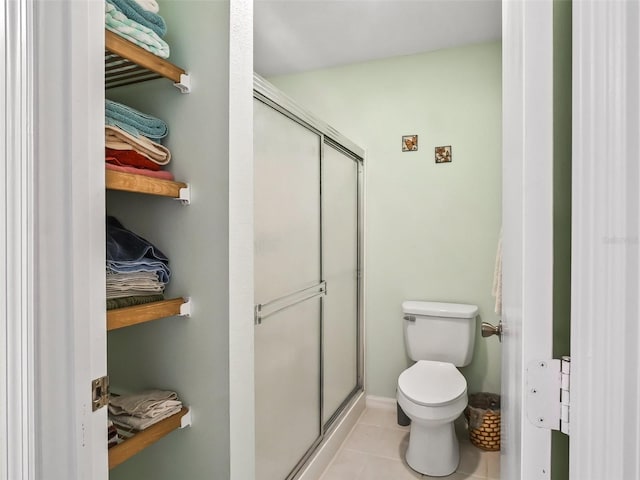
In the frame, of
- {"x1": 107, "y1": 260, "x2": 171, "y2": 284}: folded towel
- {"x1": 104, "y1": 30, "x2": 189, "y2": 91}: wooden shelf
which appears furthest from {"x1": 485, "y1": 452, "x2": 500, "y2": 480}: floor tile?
{"x1": 104, "y1": 30, "x2": 189, "y2": 91}: wooden shelf

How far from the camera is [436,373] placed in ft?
7.75

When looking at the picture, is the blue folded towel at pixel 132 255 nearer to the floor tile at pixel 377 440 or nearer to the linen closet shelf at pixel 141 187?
the linen closet shelf at pixel 141 187

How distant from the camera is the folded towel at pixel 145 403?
1134mm

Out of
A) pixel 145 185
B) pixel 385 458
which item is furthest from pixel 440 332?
pixel 145 185

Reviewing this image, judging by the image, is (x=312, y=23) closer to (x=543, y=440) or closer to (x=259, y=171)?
(x=259, y=171)

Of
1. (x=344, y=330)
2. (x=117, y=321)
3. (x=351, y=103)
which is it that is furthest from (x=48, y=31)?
(x=351, y=103)

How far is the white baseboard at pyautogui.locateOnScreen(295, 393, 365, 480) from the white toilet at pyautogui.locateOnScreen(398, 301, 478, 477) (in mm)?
415

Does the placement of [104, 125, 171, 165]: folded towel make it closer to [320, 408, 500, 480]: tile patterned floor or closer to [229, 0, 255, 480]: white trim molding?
[229, 0, 255, 480]: white trim molding

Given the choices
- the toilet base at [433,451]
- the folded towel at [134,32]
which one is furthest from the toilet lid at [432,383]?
the folded towel at [134,32]

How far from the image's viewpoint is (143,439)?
1.09m

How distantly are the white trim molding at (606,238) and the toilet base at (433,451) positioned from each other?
6.04ft

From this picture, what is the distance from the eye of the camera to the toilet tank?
252cm

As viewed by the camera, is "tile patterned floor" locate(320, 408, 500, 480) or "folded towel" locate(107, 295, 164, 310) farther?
"tile patterned floor" locate(320, 408, 500, 480)

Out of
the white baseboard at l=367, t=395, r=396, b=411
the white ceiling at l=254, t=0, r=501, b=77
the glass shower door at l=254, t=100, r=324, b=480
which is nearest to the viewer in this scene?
the glass shower door at l=254, t=100, r=324, b=480
